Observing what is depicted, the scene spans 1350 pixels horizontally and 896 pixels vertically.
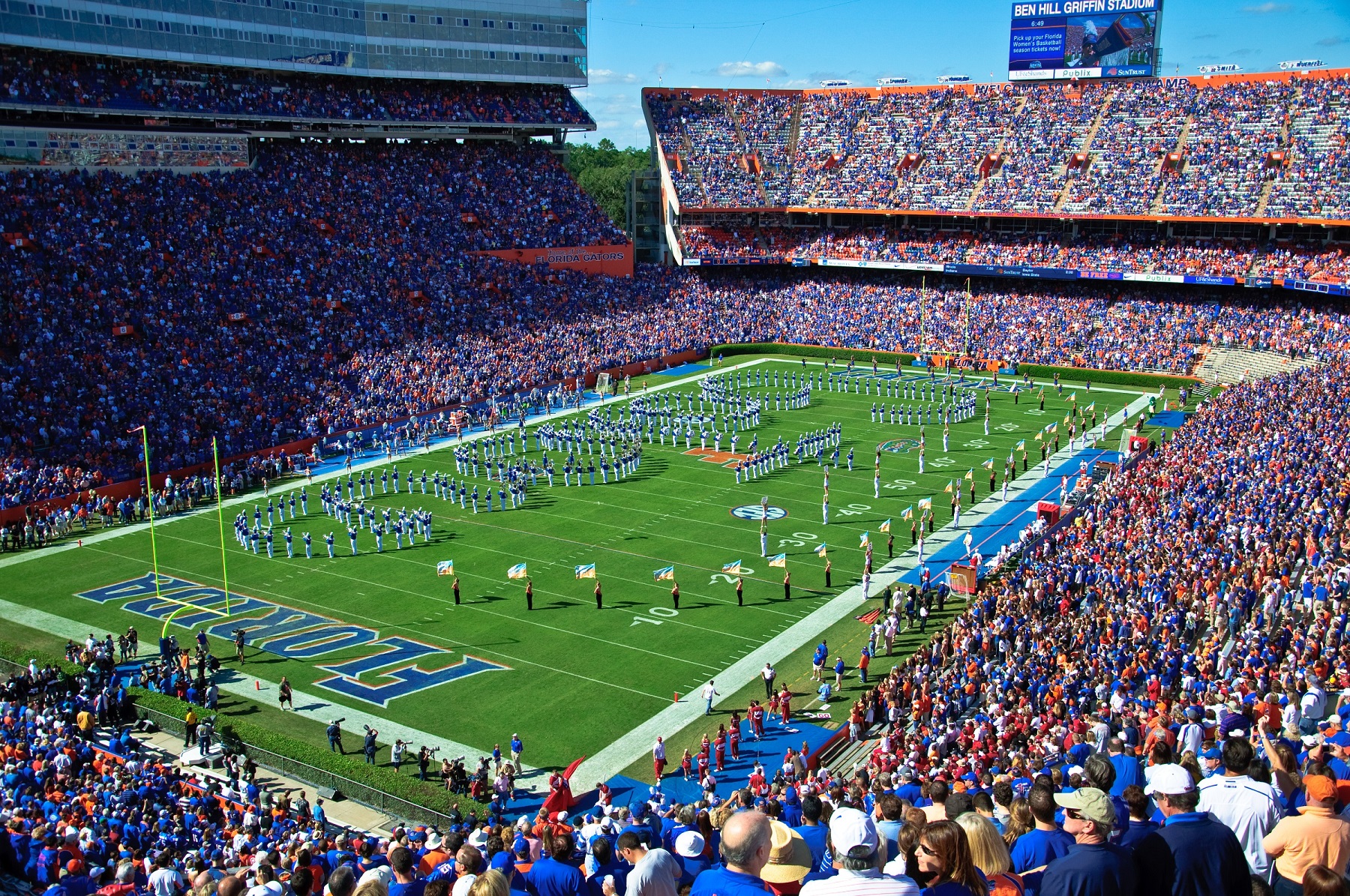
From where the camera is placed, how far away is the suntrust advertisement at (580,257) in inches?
2194

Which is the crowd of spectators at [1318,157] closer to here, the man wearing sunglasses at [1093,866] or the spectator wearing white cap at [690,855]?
the spectator wearing white cap at [690,855]

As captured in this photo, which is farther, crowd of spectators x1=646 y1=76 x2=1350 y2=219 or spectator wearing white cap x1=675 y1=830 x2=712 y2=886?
crowd of spectators x1=646 y1=76 x2=1350 y2=219

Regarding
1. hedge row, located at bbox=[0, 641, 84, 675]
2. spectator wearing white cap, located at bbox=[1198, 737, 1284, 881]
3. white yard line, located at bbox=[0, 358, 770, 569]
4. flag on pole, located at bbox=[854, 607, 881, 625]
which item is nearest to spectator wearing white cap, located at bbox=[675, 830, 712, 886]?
spectator wearing white cap, located at bbox=[1198, 737, 1284, 881]

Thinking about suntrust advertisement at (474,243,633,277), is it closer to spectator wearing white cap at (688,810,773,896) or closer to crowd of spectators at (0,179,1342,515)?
crowd of spectators at (0,179,1342,515)

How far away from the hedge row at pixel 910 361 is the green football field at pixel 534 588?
13581 millimetres

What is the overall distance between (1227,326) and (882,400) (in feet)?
51.8

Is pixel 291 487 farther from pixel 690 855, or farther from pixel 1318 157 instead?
pixel 1318 157

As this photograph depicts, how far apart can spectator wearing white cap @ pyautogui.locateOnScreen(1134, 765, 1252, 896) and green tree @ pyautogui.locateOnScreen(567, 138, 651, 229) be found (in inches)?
2623

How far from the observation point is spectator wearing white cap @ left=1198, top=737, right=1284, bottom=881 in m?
6.36

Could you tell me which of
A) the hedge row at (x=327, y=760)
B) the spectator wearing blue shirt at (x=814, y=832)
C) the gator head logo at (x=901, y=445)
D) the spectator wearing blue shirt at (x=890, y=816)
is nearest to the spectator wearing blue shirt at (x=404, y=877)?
the spectator wearing blue shirt at (x=814, y=832)

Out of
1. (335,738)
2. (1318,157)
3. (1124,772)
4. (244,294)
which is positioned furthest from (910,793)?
(1318,157)

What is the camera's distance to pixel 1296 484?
22953 millimetres

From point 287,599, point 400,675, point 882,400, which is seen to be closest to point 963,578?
point 400,675

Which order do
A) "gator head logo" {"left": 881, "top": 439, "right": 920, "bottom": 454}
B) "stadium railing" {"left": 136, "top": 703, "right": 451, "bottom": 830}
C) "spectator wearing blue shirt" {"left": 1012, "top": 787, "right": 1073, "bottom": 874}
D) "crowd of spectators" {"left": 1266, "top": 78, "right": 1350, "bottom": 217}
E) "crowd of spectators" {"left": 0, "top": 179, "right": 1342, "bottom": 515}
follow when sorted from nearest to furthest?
"spectator wearing blue shirt" {"left": 1012, "top": 787, "right": 1073, "bottom": 874}, "stadium railing" {"left": 136, "top": 703, "right": 451, "bottom": 830}, "crowd of spectators" {"left": 0, "top": 179, "right": 1342, "bottom": 515}, "gator head logo" {"left": 881, "top": 439, "right": 920, "bottom": 454}, "crowd of spectators" {"left": 1266, "top": 78, "right": 1350, "bottom": 217}
